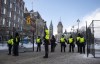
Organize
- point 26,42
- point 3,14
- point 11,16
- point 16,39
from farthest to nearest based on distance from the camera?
point 11,16
point 3,14
point 26,42
point 16,39

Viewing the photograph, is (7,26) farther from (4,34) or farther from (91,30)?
(91,30)

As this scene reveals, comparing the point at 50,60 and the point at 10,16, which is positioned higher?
the point at 10,16

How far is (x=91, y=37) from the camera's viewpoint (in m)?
20.4

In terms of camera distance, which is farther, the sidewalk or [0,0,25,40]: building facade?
[0,0,25,40]: building facade

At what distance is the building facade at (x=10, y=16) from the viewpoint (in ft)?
218

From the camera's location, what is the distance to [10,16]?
73125mm

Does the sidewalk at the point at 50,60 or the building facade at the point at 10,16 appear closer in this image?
the sidewalk at the point at 50,60

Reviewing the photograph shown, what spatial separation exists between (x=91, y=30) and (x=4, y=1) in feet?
167

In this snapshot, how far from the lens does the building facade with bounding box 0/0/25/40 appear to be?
66.3 m

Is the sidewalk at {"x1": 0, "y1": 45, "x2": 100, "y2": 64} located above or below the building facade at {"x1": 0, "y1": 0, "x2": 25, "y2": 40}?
below

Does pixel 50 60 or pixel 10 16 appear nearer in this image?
pixel 50 60

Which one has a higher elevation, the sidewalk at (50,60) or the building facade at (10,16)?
the building facade at (10,16)

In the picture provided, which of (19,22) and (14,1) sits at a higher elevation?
(14,1)

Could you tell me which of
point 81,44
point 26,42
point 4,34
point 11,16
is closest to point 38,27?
point 11,16
